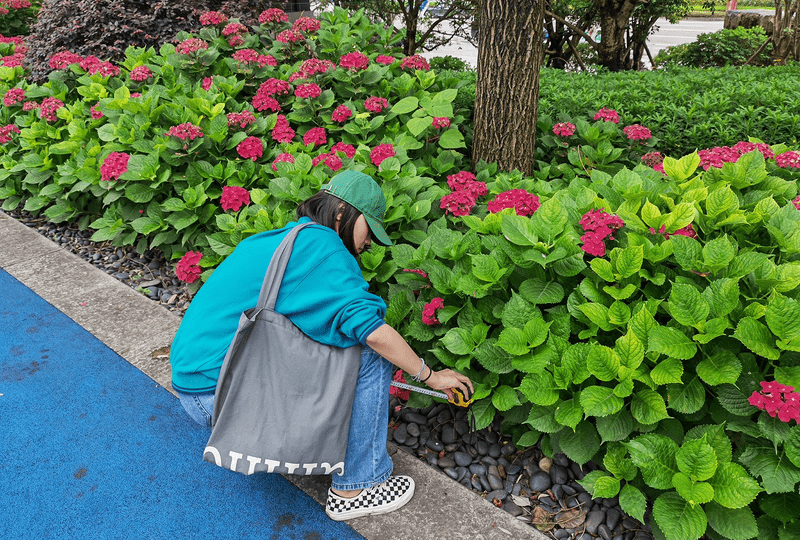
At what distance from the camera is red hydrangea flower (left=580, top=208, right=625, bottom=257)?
88.9 inches

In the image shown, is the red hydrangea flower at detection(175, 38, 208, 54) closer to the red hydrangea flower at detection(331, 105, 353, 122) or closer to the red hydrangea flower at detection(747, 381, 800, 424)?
the red hydrangea flower at detection(331, 105, 353, 122)

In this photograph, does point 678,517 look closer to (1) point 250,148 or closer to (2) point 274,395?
(2) point 274,395

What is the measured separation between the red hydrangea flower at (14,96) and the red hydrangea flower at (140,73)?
141 cm

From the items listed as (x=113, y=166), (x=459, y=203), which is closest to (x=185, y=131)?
(x=113, y=166)

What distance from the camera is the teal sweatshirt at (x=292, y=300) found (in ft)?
6.02

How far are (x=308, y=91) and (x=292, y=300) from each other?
2.83 m

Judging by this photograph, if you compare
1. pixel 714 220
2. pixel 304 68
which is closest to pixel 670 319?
pixel 714 220

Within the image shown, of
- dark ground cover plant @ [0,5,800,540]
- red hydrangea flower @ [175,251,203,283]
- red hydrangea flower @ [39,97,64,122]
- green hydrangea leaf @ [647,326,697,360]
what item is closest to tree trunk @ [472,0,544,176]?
dark ground cover plant @ [0,5,800,540]

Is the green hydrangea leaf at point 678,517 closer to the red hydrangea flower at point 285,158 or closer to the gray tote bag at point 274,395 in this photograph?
the gray tote bag at point 274,395

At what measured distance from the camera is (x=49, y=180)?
501 cm

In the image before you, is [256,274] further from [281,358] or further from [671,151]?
[671,151]

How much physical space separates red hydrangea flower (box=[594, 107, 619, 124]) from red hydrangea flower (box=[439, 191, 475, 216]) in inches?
62.5

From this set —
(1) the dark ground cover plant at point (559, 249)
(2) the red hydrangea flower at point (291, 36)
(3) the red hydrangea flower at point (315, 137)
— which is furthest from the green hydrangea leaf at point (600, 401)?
(2) the red hydrangea flower at point (291, 36)

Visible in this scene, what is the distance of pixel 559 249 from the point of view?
222 centimetres
